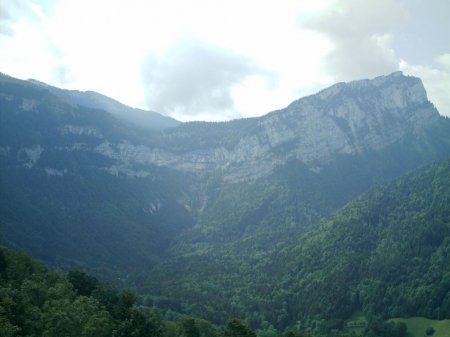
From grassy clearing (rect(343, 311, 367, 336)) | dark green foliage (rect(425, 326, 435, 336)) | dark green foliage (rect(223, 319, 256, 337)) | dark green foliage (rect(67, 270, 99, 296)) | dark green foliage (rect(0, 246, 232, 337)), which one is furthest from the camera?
grassy clearing (rect(343, 311, 367, 336))

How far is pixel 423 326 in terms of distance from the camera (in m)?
177

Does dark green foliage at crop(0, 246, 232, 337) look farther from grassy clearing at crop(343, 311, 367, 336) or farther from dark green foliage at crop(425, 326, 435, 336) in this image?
grassy clearing at crop(343, 311, 367, 336)

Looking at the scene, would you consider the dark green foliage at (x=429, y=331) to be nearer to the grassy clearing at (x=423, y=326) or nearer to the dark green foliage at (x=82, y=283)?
the grassy clearing at (x=423, y=326)

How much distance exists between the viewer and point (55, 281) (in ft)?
345

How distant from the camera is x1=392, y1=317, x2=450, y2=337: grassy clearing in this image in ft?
544

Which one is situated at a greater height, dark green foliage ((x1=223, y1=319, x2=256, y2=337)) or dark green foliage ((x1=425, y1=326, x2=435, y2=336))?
dark green foliage ((x1=223, y1=319, x2=256, y2=337))

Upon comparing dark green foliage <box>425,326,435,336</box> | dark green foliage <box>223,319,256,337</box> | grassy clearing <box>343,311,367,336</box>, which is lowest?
grassy clearing <box>343,311,367,336</box>

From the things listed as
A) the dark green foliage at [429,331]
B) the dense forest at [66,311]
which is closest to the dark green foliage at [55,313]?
the dense forest at [66,311]

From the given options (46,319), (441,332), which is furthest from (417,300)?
(46,319)

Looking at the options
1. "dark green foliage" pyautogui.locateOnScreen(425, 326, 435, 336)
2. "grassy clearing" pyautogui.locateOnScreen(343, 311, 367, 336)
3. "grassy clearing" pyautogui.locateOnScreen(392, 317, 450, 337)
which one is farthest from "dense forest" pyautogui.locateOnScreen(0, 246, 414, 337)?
"grassy clearing" pyautogui.locateOnScreen(343, 311, 367, 336)

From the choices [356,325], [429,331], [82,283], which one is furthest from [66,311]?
[356,325]

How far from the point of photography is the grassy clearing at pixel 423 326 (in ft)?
544

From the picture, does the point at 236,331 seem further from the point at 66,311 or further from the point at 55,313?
the point at 55,313

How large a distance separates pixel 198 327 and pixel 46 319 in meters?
48.6
